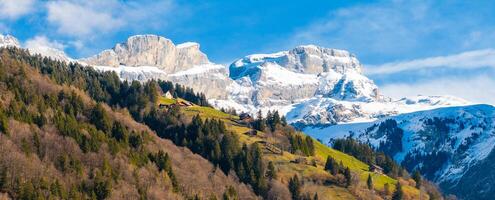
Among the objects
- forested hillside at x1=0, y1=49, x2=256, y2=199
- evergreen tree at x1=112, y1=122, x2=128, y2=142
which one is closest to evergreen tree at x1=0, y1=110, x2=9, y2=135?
forested hillside at x1=0, y1=49, x2=256, y2=199

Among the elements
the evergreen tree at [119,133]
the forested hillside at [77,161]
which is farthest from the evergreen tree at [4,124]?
the evergreen tree at [119,133]

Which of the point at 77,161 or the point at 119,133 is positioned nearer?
the point at 77,161

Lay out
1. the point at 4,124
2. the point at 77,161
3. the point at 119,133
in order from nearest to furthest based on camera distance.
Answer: the point at 77,161 → the point at 4,124 → the point at 119,133

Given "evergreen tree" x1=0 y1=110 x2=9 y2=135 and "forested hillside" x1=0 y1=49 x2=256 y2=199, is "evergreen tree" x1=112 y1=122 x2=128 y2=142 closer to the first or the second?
"forested hillside" x1=0 y1=49 x2=256 y2=199

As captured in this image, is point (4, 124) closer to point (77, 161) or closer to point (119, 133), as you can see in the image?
point (77, 161)

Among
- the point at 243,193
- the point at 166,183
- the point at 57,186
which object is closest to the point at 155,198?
the point at 166,183

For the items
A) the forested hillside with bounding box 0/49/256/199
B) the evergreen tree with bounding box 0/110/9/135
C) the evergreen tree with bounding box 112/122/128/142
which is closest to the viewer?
the forested hillside with bounding box 0/49/256/199

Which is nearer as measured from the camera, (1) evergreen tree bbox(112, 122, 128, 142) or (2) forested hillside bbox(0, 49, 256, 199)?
(2) forested hillside bbox(0, 49, 256, 199)

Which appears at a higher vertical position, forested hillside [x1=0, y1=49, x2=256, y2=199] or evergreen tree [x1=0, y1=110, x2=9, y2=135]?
evergreen tree [x1=0, y1=110, x2=9, y2=135]

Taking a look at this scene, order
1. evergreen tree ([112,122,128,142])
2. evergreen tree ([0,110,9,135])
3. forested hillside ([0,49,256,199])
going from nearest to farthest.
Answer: forested hillside ([0,49,256,199])
evergreen tree ([0,110,9,135])
evergreen tree ([112,122,128,142])

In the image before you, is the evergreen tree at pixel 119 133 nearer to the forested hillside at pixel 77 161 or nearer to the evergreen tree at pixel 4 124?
the forested hillside at pixel 77 161

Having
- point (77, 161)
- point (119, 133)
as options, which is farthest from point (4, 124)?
point (119, 133)

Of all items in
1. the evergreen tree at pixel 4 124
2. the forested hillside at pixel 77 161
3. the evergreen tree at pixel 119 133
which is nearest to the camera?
the forested hillside at pixel 77 161

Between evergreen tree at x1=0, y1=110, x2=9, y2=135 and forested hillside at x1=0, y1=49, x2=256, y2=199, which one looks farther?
evergreen tree at x1=0, y1=110, x2=9, y2=135
